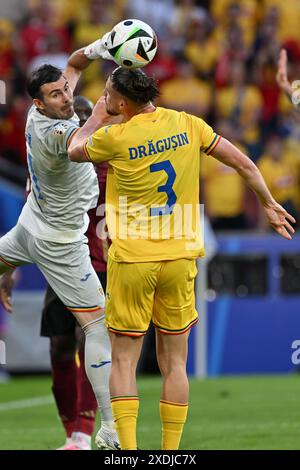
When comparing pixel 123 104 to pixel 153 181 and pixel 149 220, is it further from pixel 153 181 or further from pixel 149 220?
pixel 149 220

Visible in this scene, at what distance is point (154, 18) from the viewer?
17.8m

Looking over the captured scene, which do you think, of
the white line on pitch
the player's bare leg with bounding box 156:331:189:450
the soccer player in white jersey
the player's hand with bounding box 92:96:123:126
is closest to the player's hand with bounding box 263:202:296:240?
the player's bare leg with bounding box 156:331:189:450

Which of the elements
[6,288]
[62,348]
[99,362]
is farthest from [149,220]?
[6,288]

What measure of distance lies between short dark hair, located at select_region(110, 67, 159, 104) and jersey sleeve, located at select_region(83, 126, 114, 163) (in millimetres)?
241

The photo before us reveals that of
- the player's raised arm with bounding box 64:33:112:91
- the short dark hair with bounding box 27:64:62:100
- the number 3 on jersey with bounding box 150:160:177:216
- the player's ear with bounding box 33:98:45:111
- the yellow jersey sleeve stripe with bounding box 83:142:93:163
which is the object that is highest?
the player's raised arm with bounding box 64:33:112:91

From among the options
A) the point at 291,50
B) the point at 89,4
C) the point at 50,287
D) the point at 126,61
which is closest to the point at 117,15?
the point at 89,4

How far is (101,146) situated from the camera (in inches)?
257

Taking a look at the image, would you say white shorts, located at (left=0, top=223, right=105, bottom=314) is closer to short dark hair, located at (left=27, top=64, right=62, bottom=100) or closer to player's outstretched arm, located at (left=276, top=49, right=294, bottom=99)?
short dark hair, located at (left=27, top=64, right=62, bottom=100)

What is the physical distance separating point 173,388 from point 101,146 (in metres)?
1.55

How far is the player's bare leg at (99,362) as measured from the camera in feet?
24.6

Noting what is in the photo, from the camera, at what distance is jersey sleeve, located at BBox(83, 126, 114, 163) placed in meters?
6.52

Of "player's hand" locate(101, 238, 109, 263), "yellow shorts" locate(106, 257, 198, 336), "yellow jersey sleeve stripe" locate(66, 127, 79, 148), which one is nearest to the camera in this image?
"yellow shorts" locate(106, 257, 198, 336)

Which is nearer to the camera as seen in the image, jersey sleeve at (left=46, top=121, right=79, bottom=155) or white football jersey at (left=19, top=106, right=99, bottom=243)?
jersey sleeve at (left=46, top=121, right=79, bottom=155)

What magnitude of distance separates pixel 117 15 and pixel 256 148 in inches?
146
